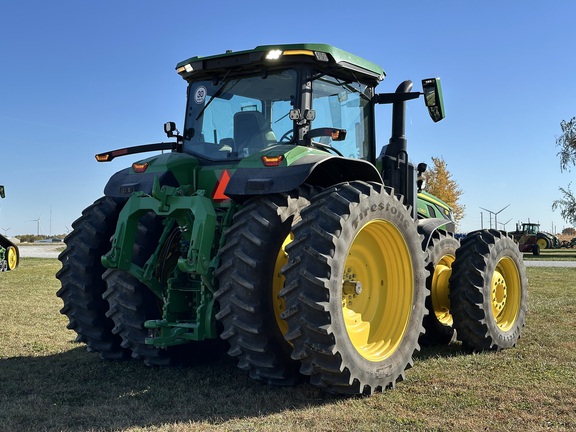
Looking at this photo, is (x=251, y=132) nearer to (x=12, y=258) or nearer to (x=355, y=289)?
(x=355, y=289)

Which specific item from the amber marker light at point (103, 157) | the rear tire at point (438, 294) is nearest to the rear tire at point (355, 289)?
the rear tire at point (438, 294)

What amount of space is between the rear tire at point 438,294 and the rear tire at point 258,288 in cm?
270

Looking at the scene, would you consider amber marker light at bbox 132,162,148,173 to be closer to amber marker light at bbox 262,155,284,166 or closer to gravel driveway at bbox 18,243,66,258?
amber marker light at bbox 262,155,284,166

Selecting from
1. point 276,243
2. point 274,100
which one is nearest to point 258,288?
point 276,243

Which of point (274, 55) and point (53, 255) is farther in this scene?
point (53, 255)

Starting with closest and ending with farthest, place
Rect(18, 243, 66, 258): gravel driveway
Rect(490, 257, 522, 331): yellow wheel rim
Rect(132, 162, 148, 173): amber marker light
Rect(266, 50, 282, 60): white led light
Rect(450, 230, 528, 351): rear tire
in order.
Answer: Rect(266, 50, 282, 60): white led light < Rect(132, 162, 148, 173): amber marker light < Rect(450, 230, 528, 351): rear tire < Rect(490, 257, 522, 331): yellow wheel rim < Rect(18, 243, 66, 258): gravel driveway

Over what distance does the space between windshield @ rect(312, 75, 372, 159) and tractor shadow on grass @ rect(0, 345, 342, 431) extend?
7.81ft

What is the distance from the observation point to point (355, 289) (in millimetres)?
5000

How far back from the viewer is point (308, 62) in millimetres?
5543

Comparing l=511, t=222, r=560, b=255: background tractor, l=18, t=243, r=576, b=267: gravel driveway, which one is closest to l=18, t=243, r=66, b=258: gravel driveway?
l=18, t=243, r=576, b=267: gravel driveway

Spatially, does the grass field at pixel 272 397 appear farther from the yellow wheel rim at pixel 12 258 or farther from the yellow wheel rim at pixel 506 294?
the yellow wheel rim at pixel 12 258

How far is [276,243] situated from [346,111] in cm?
198

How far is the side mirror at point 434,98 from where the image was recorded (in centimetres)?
628

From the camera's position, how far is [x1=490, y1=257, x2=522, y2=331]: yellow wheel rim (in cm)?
731
